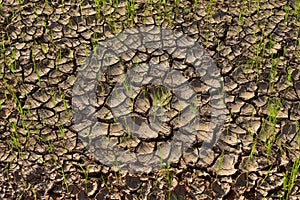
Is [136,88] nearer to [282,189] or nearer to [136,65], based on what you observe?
[136,65]

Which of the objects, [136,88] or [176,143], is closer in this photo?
Answer: [176,143]

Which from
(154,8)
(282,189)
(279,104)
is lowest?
(282,189)

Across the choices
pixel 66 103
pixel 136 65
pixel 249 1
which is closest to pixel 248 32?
pixel 249 1

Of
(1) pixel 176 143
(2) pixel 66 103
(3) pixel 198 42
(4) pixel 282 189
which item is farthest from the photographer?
(3) pixel 198 42

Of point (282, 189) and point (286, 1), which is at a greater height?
point (286, 1)

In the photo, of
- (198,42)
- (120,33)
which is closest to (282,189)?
(198,42)

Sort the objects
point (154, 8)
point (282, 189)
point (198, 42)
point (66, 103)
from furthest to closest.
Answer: point (154, 8) < point (198, 42) < point (66, 103) < point (282, 189)
